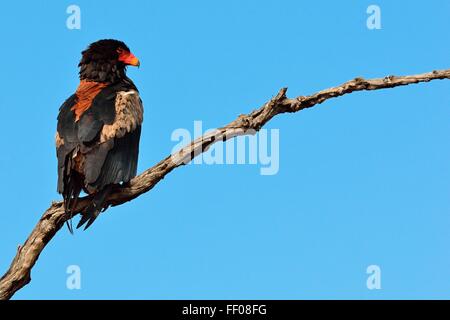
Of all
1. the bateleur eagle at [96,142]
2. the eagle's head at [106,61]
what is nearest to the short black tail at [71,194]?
the bateleur eagle at [96,142]

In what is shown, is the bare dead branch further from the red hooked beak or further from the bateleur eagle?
the red hooked beak

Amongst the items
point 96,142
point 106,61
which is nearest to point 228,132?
point 96,142

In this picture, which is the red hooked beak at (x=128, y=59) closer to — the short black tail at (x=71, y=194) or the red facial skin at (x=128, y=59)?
the red facial skin at (x=128, y=59)

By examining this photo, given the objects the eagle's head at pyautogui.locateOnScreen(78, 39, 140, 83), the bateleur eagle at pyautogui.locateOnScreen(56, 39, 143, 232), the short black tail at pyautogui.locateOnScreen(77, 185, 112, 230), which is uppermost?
→ the eagle's head at pyautogui.locateOnScreen(78, 39, 140, 83)

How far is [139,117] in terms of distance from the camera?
359 inches

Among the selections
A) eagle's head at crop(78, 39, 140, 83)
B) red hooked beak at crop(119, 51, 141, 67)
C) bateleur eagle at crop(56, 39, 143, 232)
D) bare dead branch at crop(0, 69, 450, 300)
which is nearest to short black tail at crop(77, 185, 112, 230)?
bateleur eagle at crop(56, 39, 143, 232)

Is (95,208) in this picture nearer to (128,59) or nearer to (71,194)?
(71,194)

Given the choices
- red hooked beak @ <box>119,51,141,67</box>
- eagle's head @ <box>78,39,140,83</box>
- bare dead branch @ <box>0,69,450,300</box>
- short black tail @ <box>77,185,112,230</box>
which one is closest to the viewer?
bare dead branch @ <box>0,69,450,300</box>

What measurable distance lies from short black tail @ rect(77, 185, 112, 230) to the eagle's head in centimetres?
172

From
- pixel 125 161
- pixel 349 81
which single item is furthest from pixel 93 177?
pixel 349 81

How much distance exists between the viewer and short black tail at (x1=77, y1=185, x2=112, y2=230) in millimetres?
8266

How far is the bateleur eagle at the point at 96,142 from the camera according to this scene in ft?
27.3

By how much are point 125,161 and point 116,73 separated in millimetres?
1437
